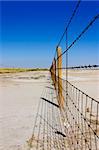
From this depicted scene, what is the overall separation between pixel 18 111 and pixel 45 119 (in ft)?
4.62

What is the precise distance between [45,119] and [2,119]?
3.31ft

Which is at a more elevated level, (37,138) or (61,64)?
(61,64)

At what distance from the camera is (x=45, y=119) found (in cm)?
647

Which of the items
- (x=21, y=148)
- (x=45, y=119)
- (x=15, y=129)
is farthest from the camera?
(x=45, y=119)

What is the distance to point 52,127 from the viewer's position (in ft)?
18.6

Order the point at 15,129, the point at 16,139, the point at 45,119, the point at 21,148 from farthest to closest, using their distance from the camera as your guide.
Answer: the point at 45,119, the point at 15,129, the point at 16,139, the point at 21,148

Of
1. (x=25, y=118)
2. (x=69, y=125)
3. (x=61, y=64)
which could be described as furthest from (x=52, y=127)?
(x=61, y=64)

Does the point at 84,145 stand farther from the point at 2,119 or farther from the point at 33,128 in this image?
the point at 2,119

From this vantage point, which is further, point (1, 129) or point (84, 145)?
point (1, 129)

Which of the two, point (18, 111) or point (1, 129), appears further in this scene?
point (18, 111)

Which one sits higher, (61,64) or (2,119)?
(61,64)

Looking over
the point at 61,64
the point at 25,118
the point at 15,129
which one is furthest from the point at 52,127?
the point at 61,64

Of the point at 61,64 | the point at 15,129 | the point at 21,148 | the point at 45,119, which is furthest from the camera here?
the point at 61,64

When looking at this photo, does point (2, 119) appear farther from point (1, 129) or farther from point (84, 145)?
point (84, 145)
